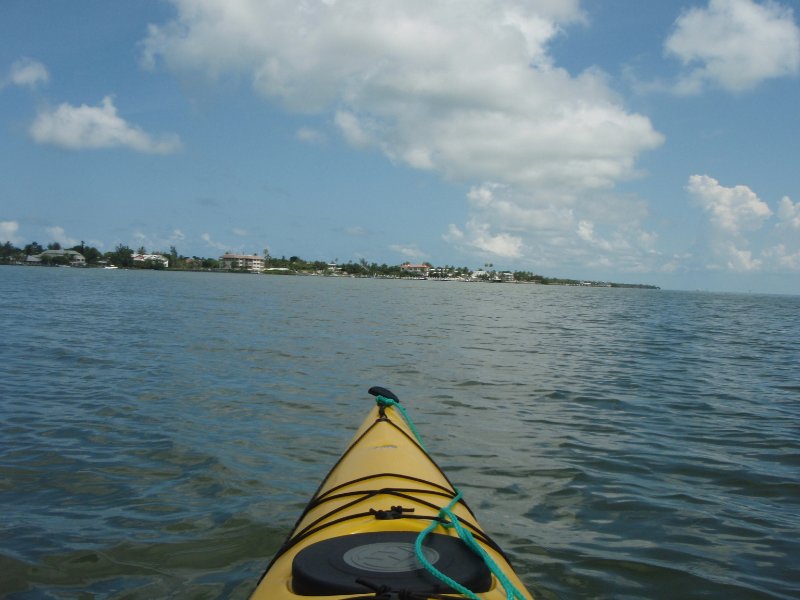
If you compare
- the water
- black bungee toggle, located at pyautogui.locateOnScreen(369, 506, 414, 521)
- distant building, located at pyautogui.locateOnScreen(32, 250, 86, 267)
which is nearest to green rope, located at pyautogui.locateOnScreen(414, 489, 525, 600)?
black bungee toggle, located at pyautogui.locateOnScreen(369, 506, 414, 521)

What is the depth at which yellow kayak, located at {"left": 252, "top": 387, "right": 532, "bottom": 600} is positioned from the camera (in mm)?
2939

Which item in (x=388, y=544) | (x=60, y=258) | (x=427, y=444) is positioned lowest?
(x=427, y=444)

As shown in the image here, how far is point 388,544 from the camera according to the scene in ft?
11.2

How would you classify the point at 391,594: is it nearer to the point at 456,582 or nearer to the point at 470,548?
the point at 456,582

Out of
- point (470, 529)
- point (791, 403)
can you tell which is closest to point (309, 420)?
point (470, 529)

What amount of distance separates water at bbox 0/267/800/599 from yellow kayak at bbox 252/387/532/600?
4.64 feet

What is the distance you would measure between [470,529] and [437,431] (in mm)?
5766

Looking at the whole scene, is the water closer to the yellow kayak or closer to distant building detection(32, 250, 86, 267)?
the yellow kayak

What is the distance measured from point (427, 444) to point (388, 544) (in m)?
5.43

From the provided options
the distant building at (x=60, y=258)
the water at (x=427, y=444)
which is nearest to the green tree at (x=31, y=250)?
the distant building at (x=60, y=258)

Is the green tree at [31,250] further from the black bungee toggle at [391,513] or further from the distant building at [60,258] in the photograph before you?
the black bungee toggle at [391,513]

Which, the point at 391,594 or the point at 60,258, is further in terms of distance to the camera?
the point at 60,258

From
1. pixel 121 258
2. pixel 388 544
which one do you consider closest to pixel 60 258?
pixel 121 258

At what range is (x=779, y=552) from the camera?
5.64 metres
